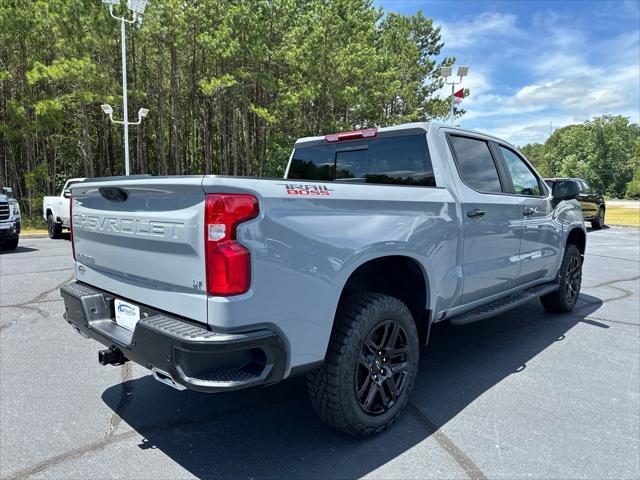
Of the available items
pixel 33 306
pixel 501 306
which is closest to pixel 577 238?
pixel 501 306

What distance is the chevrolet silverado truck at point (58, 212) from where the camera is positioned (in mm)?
12778

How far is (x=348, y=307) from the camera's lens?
2.71 meters

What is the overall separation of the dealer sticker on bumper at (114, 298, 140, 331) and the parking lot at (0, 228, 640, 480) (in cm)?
73

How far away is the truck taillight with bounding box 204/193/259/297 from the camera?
2.07 meters

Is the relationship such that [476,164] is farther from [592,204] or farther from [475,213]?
[592,204]

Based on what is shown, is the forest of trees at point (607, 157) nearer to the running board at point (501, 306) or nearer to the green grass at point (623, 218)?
the green grass at point (623, 218)

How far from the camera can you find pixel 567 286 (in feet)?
18.1

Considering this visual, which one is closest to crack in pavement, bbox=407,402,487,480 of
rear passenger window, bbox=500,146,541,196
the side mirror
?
rear passenger window, bbox=500,146,541,196

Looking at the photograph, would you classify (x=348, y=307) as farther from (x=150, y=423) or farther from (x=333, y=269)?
(x=150, y=423)

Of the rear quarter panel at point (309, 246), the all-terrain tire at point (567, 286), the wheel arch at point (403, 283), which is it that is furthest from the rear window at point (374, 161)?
the all-terrain tire at point (567, 286)

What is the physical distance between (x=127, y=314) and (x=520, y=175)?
3.81m

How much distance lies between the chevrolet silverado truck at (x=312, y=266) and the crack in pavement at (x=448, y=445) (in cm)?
25

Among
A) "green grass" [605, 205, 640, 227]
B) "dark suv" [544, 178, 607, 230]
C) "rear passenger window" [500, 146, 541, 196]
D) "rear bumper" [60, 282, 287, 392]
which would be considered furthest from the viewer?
Result: "green grass" [605, 205, 640, 227]

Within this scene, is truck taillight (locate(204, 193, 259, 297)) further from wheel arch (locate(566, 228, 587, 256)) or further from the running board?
wheel arch (locate(566, 228, 587, 256))
